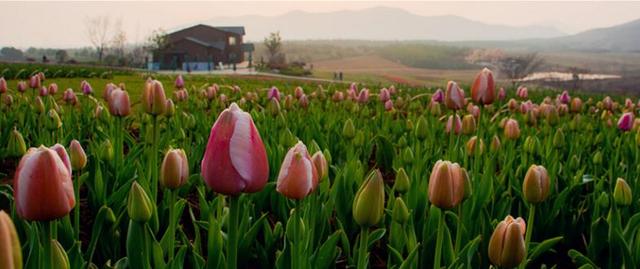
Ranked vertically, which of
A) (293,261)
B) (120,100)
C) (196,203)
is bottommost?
(196,203)

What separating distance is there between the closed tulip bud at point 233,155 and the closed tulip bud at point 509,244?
65 centimetres

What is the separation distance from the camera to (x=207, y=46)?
68688mm

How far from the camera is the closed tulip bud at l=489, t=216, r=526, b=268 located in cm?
146

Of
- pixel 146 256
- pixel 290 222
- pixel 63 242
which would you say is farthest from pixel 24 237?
pixel 290 222

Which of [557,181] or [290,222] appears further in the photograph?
[557,181]

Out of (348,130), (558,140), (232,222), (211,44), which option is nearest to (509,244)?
(232,222)

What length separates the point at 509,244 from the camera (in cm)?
146

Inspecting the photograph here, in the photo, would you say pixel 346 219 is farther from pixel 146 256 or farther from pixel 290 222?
pixel 146 256

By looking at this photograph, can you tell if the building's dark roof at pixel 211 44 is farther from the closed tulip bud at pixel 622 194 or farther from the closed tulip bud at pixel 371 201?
the closed tulip bud at pixel 371 201

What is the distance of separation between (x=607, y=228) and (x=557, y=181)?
3.14 feet

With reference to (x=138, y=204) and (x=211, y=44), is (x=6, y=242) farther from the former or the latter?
(x=211, y=44)

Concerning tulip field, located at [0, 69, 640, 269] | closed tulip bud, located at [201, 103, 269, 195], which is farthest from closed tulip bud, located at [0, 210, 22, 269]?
closed tulip bud, located at [201, 103, 269, 195]

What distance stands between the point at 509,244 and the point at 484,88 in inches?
65.4

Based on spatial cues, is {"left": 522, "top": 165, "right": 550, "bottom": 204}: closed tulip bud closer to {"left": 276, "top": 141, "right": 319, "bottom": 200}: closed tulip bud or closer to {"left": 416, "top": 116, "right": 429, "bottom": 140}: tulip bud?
{"left": 276, "top": 141, "right": 319, "bottom": 200}: closed tulip bud
